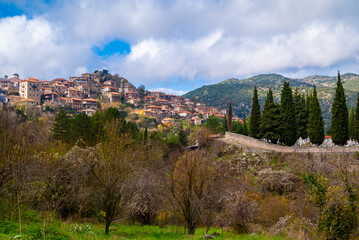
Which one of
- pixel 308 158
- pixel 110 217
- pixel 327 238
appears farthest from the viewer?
pixel 308 158

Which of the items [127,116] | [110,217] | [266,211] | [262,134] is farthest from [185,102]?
[110,217]

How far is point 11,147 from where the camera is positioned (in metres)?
9.88

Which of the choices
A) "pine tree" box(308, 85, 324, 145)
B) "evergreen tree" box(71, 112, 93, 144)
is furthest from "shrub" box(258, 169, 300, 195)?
"evergreen tree" box(71, 112, 93, 144)

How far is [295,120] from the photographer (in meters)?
30.7

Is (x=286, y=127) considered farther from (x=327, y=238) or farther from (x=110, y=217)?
(x=110, y=217)

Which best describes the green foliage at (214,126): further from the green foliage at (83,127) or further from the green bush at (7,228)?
the green bush at (7,228)

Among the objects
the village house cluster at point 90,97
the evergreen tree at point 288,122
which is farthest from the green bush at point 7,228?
the village house cluster at point 90,97

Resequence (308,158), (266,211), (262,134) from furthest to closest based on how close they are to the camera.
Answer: (262,134)
(308,158)
(266,211)

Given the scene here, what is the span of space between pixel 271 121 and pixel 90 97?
264 ft

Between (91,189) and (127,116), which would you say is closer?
(91,189)

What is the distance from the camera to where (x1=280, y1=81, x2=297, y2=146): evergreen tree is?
99.6ft

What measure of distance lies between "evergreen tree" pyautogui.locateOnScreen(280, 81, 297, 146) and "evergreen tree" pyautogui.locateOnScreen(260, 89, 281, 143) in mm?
580

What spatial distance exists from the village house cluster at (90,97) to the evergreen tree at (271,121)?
5581cm

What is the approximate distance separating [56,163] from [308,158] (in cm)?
2370
